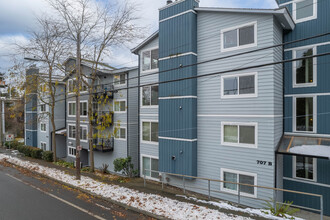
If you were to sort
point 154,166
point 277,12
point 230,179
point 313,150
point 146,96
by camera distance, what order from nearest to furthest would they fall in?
point 313,150 < point 277,12 < point 230,179 < point 154,166 < point 146,96

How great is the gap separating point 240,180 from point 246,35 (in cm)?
725

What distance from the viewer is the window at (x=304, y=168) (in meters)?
10.2

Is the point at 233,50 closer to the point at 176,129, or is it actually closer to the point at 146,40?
the point at 176,129

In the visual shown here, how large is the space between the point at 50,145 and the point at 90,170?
14.0 metres

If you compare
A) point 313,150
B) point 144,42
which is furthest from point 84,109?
point 313,150

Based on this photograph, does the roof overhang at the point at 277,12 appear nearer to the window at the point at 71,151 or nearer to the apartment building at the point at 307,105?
the apartment building at the point at 307,105

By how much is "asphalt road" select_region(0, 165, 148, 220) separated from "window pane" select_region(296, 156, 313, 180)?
8.19 meters

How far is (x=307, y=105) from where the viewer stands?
10.6 m

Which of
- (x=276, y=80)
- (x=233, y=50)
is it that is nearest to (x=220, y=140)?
(x=276, y=80)

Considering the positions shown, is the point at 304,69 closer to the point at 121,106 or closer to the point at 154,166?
the point at 154,166

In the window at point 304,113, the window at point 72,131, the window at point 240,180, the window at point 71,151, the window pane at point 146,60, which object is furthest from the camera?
the window at point 71,151

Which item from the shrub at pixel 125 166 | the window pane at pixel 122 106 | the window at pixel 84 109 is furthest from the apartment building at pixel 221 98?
the window at pixel 84 109

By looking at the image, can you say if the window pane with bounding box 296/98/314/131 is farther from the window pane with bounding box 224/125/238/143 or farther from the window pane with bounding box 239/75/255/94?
the window pane with bounding box 224/125/238/143

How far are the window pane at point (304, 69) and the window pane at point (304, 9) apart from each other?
1765 millimetres
